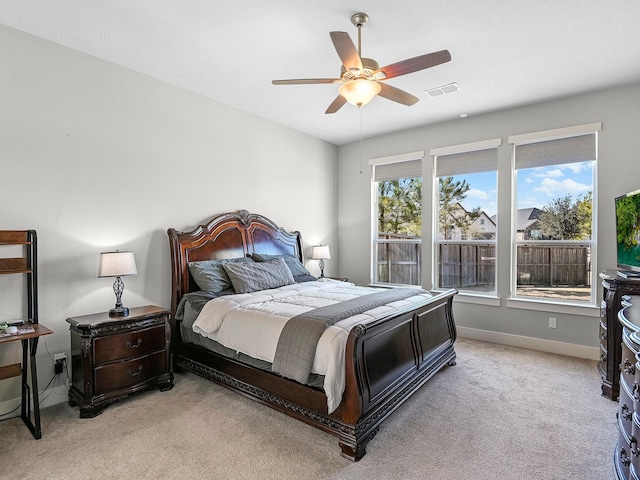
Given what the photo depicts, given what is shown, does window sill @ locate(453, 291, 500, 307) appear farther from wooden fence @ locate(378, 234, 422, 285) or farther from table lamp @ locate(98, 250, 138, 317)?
table lamp @ locate(98, 250, 138, 317)

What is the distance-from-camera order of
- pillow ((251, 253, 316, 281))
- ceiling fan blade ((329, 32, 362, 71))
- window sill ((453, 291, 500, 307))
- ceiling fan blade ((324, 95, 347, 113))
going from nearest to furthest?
ceiling fan blade ((329, 32, 362, 71)), ceiling fan blade ((324, 95, 347, 113)), pillow ((251, 253, 316, 281)), window sill ((453, 291, 500, 307))

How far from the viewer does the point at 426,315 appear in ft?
10.5

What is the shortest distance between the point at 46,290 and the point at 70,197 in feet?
2.62

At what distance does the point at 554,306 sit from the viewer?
13.6 ft

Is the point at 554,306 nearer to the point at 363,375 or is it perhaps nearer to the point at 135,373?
the point at 363,375

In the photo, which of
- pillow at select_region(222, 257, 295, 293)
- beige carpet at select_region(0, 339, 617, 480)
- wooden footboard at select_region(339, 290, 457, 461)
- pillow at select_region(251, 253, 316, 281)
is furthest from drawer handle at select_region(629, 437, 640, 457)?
pillow at select_region(251, 253, 316, 281)

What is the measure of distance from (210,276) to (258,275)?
50 cm

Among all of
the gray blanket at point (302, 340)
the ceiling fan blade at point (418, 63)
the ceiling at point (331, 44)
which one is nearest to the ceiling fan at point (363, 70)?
the ceiling fan blade at point (418, 63)

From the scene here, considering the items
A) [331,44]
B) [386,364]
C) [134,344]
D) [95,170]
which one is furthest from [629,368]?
[95,170]

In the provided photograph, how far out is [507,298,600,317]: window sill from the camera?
395 cm

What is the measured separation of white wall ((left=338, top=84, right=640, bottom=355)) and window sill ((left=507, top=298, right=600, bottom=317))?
0.04 meters

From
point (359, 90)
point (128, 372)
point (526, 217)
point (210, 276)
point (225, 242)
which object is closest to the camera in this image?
point (359, 90)

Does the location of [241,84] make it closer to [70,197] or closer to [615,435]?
[70,197]

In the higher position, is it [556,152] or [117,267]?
[556,152]
